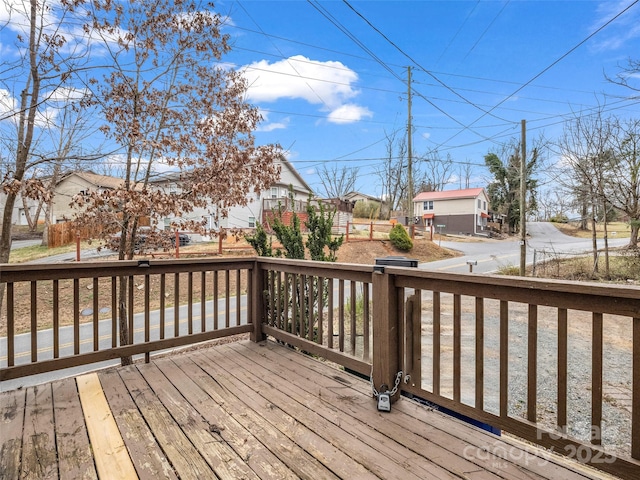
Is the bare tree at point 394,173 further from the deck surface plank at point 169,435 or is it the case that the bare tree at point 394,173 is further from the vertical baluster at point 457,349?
the deck surface plank at point 169,435

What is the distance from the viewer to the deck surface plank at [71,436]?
1475mm

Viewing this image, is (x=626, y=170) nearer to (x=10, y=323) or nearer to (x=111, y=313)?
(x=111, y=313)

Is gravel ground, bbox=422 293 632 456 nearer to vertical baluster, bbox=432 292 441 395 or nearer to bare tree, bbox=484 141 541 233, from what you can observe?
vertical baluster, bbox=432 292 441 395

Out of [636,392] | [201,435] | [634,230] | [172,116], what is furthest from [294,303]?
[634,230]

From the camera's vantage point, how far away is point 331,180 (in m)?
29.5

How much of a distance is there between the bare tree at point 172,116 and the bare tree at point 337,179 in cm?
2512

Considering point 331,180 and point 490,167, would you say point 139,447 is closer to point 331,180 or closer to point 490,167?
point 331,180

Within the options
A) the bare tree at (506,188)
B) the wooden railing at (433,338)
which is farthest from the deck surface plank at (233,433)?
the bare tree at (506,188)

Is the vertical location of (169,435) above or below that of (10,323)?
below

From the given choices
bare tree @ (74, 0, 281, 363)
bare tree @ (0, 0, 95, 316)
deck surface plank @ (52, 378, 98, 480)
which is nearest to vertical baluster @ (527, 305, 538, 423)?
deck surface plank @ (52, 378, 98, 480)

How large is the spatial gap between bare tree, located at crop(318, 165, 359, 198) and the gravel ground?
23794mm

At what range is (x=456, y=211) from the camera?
28703 millimetres

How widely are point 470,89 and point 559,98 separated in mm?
2848

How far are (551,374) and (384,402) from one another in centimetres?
292
